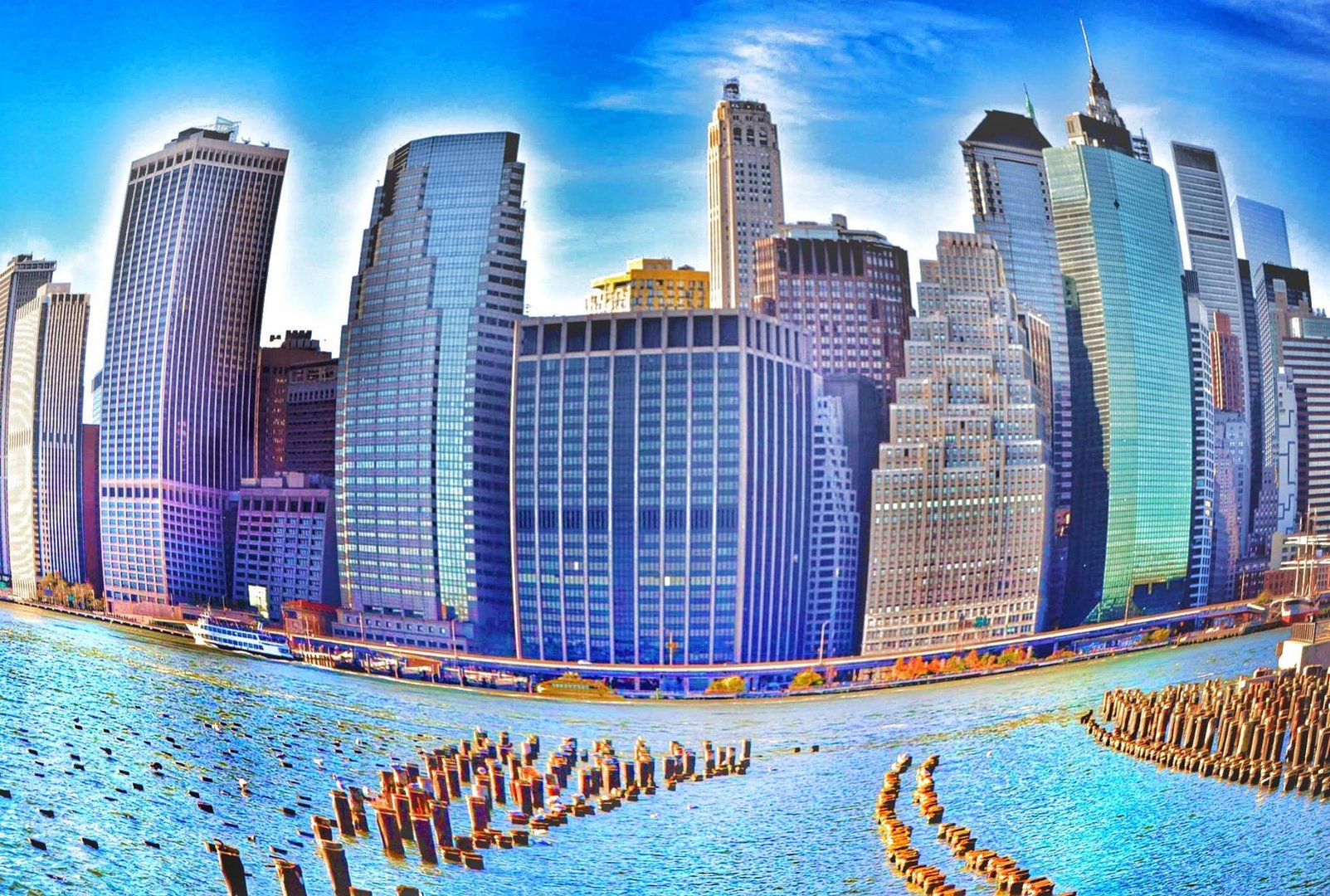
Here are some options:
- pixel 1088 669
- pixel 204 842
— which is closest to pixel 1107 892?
pixel 1088 669

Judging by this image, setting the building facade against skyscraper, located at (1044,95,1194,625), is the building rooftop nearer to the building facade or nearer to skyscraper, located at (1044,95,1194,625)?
skyscraper, located at (1044,95,1194,625)

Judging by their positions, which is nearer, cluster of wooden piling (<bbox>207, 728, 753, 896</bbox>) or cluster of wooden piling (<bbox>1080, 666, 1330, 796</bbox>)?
cluster of wooden piling (<bbox>207, 728, 753, 896</bbox>)

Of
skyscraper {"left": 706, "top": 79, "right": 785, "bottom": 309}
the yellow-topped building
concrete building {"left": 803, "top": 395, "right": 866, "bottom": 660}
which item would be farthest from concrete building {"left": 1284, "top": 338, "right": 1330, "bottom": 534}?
the yellow-topped building

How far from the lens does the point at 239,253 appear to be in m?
12.4

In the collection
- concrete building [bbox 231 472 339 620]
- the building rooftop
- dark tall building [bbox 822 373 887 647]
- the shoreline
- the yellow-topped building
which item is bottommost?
the shoreline

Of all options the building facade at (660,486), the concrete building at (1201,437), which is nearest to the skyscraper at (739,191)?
the building facade at (660,486)

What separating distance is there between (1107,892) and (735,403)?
426cm

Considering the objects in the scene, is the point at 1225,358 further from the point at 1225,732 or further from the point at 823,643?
the point at 823,643

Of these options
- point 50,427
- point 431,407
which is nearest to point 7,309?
point 50,427

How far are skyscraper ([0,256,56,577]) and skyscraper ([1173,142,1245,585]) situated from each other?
9727 mm

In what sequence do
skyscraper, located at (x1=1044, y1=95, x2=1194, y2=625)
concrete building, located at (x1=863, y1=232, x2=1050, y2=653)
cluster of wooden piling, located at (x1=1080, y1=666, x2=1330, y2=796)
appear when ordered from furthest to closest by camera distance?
skyscraper, located at (x1=1044, y1=95, x2=1194, y2=625), cluster of wooden piling, located at (x1=1080, y1=666, x2=1330, y2=796), concrete building, located at (x1=863, y1=232, x2=1050, y2=653)

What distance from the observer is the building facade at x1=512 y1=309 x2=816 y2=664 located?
1225 centimetres

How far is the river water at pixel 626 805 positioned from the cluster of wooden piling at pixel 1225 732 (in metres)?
0.25

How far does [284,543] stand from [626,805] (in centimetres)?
334
